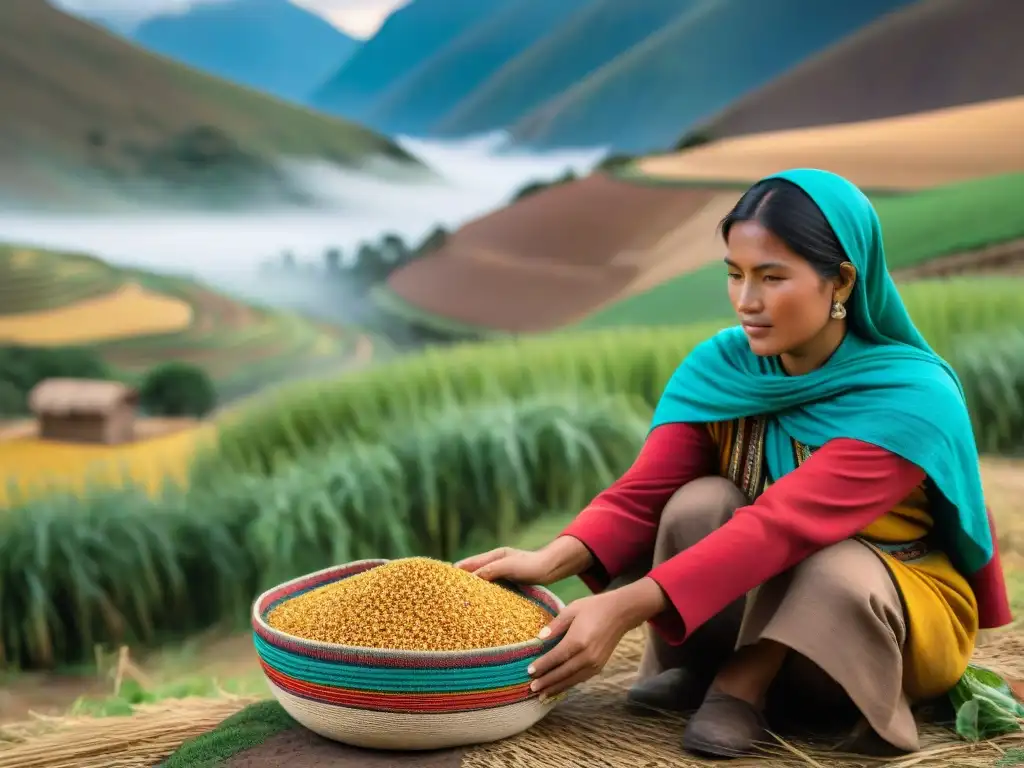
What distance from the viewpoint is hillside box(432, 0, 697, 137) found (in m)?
6.01

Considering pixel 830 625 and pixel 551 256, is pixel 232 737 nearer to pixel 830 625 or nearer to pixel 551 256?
pixel 830 625

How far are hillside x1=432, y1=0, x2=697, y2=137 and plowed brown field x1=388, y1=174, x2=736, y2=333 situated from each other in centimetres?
75

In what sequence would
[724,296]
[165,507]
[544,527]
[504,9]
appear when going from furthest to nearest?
[504,9]
[724,296]
[165,507]
[544,527]

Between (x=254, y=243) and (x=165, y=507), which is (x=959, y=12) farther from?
(x=165, y=507)

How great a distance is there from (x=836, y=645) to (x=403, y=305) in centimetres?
401

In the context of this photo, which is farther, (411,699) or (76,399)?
(76,399)

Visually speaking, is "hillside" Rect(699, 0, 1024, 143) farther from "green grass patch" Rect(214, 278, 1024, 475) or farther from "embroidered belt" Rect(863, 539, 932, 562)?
"embroidered belt" Rect(863, 539, 932, 562)

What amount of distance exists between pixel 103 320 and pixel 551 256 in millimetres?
2017

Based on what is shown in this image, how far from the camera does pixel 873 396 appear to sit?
168 cm

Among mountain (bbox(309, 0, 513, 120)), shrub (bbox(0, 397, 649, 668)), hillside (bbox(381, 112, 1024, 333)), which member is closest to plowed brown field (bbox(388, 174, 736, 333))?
hillside (bbox(381, 112, 1024, 333))

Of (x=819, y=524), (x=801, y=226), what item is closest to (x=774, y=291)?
(x=801, y=226)

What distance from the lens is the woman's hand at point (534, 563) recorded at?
6.05 feet

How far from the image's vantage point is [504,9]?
251 inches

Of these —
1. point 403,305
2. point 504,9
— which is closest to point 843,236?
point 403,305
